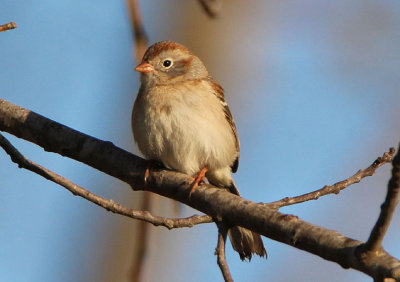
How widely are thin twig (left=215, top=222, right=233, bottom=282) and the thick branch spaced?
0.20ft

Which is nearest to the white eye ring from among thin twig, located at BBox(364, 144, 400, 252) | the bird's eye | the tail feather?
the bird's eye

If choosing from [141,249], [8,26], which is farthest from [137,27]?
[141,249]

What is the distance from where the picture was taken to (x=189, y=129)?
4.82 m

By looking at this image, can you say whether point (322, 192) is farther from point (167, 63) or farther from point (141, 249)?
point (167, 63)

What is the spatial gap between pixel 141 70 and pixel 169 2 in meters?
3.88

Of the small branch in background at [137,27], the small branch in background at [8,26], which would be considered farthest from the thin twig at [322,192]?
the small branch in background at [8,26]

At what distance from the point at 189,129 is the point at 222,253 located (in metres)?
1.82

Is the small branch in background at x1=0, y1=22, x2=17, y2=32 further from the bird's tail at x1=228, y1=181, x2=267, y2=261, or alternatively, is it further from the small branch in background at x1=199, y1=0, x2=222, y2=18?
the bird's tail at x1=228, y1=181, x2=267, y2=261

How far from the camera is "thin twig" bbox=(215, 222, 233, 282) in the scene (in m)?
2.93

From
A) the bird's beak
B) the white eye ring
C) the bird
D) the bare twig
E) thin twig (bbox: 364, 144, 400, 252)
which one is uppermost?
the white eye ring

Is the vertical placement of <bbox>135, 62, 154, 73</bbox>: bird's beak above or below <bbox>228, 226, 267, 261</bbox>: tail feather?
above

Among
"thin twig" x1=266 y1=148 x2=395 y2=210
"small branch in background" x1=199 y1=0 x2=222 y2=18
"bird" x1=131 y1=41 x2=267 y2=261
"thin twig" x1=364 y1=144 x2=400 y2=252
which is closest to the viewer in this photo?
"thin twig" x1=364 y1=144 x2=400 y2=252

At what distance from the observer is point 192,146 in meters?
4.84

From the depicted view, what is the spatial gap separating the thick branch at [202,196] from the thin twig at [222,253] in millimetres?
62
